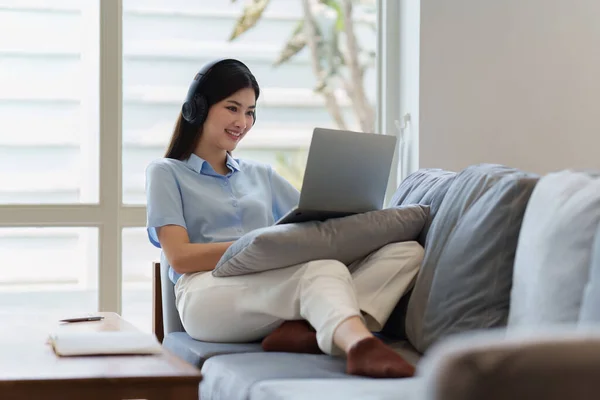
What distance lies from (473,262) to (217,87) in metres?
1.08

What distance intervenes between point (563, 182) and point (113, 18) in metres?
2.14

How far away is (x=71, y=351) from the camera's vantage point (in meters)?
1.72

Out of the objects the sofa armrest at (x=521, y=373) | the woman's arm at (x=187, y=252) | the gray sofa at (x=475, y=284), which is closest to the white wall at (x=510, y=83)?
the gray sofa at (x=475, y=284)

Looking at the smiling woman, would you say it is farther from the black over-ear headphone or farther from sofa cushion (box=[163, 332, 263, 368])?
sofa cushion (box=[163, 332, 263, 368])

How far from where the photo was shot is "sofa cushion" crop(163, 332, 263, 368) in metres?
2.08

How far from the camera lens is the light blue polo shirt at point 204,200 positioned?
2.51m

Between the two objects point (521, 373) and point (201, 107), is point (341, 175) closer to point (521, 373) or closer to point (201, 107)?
point (201, 107)

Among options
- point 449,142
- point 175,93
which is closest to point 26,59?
point 175,93

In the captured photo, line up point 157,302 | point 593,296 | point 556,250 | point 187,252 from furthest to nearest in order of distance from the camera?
point 157,302 < point 187,252 < point 556,250 < point 593,296

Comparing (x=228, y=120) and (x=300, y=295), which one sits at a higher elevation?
(x=228, y=120)

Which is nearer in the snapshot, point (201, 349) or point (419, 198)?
point (201, 349)

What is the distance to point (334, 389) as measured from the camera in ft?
4.99

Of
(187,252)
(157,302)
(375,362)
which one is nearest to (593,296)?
(375,362)

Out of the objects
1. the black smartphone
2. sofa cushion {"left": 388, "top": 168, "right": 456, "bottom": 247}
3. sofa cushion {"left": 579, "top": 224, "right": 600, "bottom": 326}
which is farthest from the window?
sofa cushion {"left": 579, "top": 224, "right": 600, "bottom": 326}
